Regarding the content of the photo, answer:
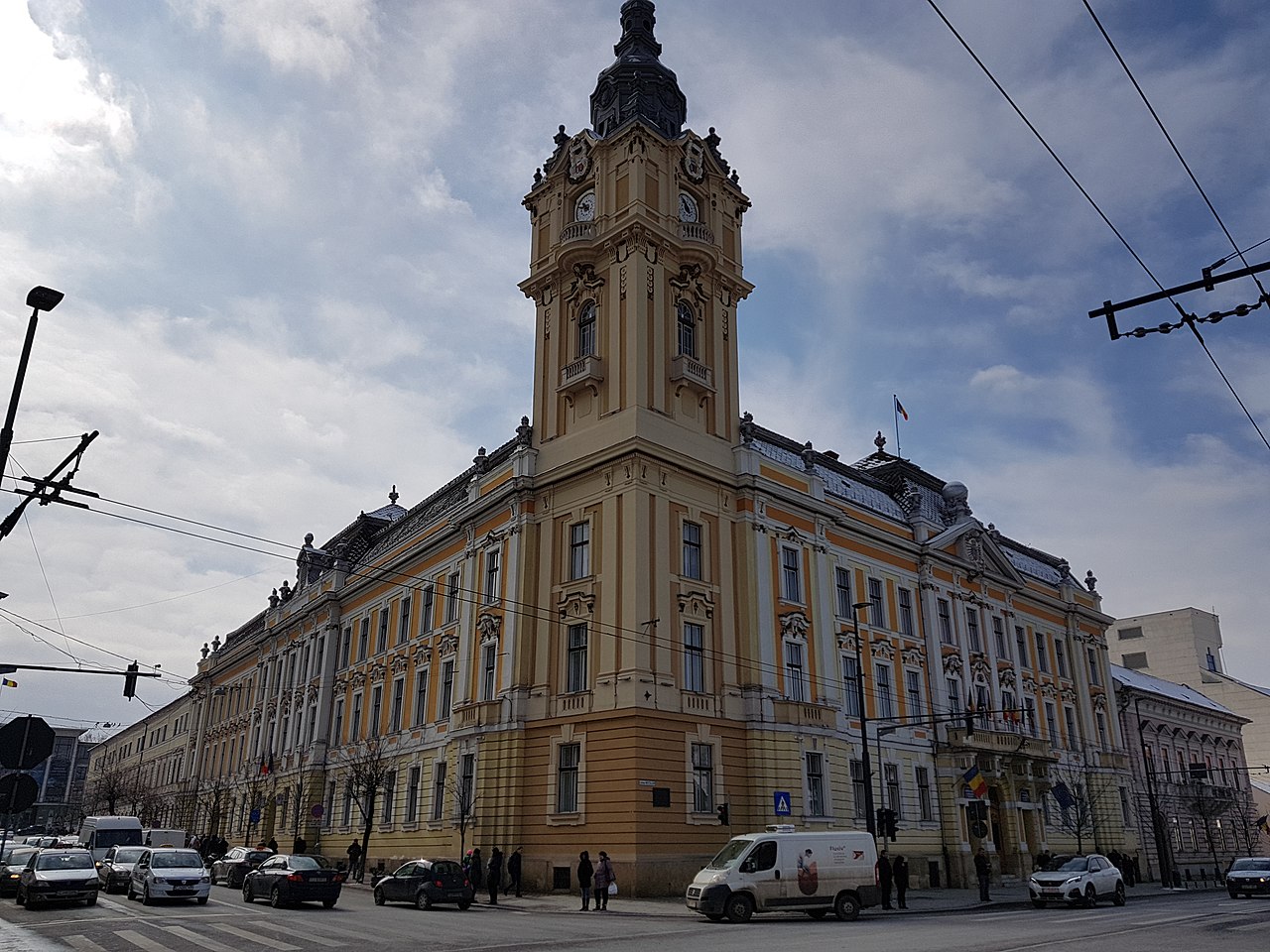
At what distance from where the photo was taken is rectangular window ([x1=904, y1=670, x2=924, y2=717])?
4422cm

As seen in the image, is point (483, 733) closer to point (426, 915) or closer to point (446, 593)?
point (446, 593)

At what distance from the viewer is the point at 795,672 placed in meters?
38.8

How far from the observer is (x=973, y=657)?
49.0m

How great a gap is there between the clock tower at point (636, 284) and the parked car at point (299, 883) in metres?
16.9

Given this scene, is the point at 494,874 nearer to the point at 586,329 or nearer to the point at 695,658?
the point at 695,658

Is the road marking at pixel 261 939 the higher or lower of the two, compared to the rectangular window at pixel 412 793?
lower

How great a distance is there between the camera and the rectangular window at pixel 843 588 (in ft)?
140

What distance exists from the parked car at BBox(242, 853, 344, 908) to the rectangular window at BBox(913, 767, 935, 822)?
25384 millimetres

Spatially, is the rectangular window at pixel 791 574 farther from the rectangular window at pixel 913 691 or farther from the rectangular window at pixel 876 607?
the rectangular window at pixel 913 691

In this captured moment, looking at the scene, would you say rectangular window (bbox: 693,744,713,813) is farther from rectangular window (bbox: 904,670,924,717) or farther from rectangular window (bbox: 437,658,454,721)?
rectangular window (bbox: 904,670,924,717)

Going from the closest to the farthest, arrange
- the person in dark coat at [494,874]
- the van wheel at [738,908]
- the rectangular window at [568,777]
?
the van wheel at [738,908]
the person in dark coat at [494,874]
the rectangular window at [568,777]

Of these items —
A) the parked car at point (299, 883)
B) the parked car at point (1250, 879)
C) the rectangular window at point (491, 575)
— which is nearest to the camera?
the parked car at point (299, 883)

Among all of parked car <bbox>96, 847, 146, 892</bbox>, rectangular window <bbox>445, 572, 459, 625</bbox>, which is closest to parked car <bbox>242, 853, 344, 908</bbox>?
parked car <bbox>96, 847, 146, 892</bbox>

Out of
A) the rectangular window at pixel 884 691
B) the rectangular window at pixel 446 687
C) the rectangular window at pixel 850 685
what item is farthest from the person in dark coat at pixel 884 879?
the rectangular window at pixel 446 687
